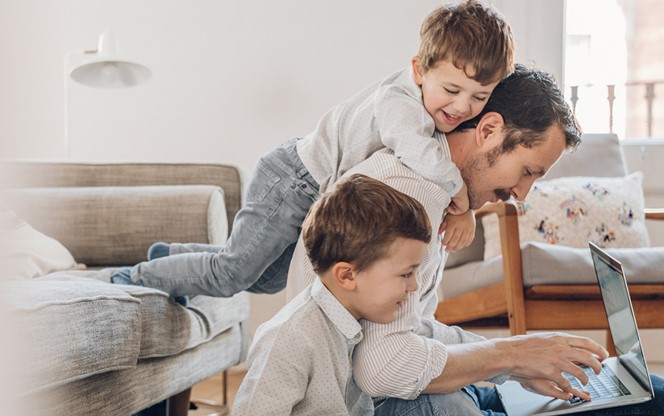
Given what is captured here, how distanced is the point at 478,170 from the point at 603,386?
0.44 metres

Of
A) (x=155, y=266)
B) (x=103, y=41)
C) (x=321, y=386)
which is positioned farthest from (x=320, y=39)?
(x=321, y=386)

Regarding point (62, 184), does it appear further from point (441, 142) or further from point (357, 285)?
point (357, 285)

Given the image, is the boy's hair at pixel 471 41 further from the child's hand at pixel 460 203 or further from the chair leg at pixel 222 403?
the chair leg at pixel 222 403

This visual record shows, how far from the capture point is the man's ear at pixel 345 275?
3.70 ft

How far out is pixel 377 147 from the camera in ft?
4.96

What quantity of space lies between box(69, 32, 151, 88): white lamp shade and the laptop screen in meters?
2.05

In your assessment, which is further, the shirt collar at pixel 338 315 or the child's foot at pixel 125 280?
the child's foot at pixel 125 280

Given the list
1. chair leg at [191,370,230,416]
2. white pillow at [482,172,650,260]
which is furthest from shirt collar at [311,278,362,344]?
white pillow at [482,172,650,260]

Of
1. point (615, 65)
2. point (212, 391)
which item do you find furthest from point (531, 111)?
point (615, 65)

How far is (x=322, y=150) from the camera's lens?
5.26 ft

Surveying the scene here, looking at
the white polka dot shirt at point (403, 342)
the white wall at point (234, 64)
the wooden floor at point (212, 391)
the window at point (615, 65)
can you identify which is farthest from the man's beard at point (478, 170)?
the window at point (615, 65)

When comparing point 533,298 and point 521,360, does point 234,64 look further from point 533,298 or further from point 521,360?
point 521,360

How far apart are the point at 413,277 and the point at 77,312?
59 centimetres

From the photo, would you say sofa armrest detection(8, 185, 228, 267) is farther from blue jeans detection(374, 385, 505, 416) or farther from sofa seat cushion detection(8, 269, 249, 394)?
blue jeans detection(374, 385, 505, 416)
